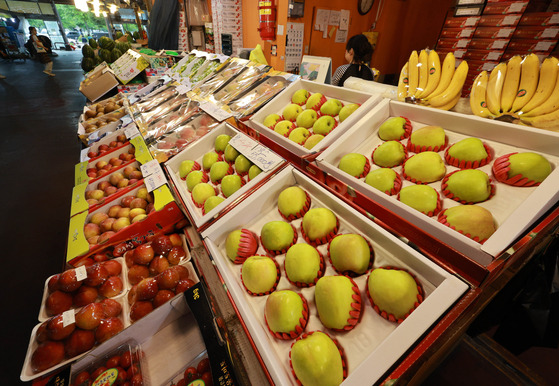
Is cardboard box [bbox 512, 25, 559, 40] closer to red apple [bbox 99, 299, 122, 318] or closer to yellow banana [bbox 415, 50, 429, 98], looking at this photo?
yellow banana [bbox 415, 50, 429, 98]

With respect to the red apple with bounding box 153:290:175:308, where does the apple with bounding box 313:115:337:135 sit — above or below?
above

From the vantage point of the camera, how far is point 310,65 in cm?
267

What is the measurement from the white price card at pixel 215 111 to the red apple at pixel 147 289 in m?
1.40

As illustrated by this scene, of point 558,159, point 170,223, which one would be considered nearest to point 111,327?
point 170,223

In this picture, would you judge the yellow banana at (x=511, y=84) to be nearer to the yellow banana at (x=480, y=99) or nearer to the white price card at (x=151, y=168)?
the yellow banana at (x=480, y=99)

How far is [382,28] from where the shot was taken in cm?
574

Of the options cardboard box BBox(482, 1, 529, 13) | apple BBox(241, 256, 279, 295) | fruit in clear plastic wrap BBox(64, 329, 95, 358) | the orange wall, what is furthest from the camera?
the orange wall

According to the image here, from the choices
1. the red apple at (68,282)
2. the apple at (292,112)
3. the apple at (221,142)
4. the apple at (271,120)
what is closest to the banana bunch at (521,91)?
the apple at (292,112)

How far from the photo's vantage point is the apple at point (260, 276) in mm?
944

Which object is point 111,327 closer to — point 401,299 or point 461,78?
point 401,299

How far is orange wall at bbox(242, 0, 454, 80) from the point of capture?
470 centimetres

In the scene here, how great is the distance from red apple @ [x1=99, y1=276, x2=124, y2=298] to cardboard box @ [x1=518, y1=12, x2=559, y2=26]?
5668 mm

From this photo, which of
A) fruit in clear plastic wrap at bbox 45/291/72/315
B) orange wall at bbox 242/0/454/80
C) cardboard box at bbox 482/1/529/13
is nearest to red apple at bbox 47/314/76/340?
fruit in clear plastic wrap at bbox 45/291/72/315

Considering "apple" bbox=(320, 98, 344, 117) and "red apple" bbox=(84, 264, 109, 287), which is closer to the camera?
"red apple" bbox=(84, 264, 109, 287)
